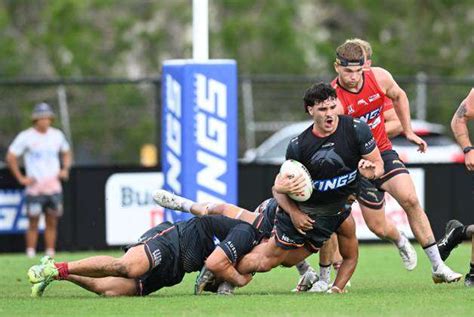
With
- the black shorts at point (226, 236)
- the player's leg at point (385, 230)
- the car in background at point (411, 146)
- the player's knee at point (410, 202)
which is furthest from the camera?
the car in background at point (411, 146)

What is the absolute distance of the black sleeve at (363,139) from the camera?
11.3m

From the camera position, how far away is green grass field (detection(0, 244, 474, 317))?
33.6 ft

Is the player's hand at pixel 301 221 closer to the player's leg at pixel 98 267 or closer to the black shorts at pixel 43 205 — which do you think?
the player's leg at pixel 98 267

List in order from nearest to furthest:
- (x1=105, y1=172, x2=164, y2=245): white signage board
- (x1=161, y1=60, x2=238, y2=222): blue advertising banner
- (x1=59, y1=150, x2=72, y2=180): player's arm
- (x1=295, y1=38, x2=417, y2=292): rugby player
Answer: (x1=295, y1=38, x2=417, y2=292): rugby player, (x1=161, y1=60, x2=238, y2=222): blue advertising banner, (x1=59, y1=150, x2=72, y2=180): player's arm, (x1=105, y1=172, x2=164, y2=245): white signage board

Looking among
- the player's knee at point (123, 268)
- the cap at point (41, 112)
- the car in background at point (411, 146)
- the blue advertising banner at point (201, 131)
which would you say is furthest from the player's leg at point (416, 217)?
the car in background at point (411, 146)

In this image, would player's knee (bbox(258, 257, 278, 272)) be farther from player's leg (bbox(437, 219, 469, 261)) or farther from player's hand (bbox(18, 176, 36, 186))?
player's hand (bbox(18, 176, 36, 186))

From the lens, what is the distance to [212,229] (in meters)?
11.8

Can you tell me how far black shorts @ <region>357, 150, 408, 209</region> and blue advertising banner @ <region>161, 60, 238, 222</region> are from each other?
134 inches

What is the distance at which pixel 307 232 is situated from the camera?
11453mm

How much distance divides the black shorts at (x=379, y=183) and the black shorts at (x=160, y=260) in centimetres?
194

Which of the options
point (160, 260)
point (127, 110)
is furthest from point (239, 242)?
point (127, 110)

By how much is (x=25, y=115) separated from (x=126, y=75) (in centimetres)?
930

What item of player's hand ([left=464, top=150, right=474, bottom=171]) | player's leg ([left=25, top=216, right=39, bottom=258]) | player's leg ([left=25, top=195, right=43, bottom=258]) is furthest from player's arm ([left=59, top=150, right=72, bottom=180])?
player's hand ([left=464, top=150, right=474, bottom=171])

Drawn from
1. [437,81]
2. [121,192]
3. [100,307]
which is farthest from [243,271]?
[437,81]
